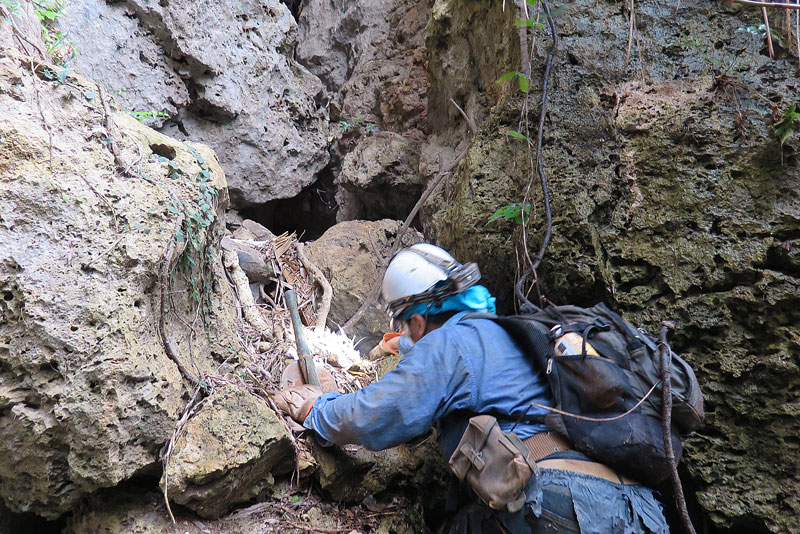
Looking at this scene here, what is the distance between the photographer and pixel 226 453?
7.69ft

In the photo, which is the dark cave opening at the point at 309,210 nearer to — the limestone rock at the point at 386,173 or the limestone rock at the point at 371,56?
the limestone rock at the point at 371,56

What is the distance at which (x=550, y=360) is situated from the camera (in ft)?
7.45

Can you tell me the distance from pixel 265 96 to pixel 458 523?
16.6 ft

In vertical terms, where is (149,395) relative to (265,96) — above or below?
below

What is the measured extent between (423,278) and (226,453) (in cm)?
124

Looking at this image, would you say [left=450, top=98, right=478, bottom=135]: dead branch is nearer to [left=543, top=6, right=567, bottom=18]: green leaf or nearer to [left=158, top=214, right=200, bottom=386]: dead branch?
[left=543, top=6, right=567, bottom=18]: green leaf

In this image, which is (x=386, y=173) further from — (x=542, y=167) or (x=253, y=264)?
(x=542, y=167)

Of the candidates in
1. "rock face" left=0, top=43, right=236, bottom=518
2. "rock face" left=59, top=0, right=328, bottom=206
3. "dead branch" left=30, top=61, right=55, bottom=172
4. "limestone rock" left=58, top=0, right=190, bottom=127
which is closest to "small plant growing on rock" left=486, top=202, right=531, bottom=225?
"rock face" left=0, top=43, right=236, bottom=518

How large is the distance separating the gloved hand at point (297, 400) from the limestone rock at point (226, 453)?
0.50ft

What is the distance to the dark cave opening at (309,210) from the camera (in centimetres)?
721

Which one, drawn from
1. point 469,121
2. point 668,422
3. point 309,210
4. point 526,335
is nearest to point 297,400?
point 526,335

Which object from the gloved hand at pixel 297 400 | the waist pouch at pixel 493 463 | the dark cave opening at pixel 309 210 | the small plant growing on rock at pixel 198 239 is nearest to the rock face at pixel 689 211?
the waist pouch at pixel 493 463

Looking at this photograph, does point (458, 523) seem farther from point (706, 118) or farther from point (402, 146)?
point (402, 146)

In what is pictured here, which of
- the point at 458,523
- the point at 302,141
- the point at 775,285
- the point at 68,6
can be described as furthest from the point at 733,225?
the point at 68,6
